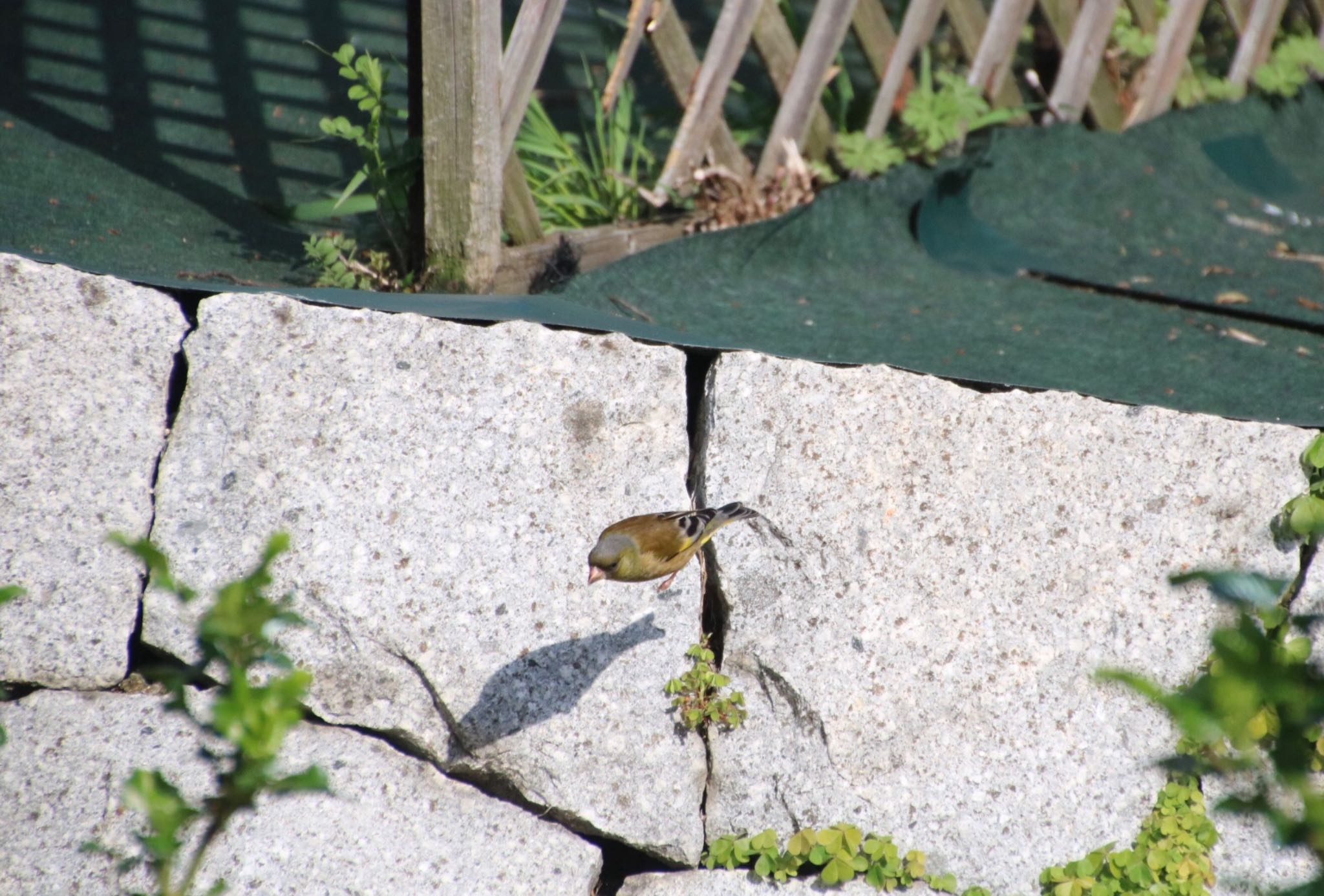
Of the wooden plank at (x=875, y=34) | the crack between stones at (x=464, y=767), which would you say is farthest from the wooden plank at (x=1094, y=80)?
the crack between stones at (x=464, y=767)

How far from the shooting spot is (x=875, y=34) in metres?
3.51

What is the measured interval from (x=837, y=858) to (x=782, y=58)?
7.44ft

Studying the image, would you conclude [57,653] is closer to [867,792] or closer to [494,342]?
[494,342]

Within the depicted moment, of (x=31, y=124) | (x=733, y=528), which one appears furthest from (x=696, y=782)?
(x=31, y=124)

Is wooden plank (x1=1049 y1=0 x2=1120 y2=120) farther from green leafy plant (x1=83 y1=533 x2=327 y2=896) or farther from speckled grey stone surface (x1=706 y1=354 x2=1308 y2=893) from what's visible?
green leafy plant (x1=83 y1=533 x2=327 y2=896)

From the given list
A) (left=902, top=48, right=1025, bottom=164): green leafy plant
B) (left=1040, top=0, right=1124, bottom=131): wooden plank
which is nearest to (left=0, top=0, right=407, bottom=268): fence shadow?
(left=902, top=48, right=1025, bottom=164): green leafy plant

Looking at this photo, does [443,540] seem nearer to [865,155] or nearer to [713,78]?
[713,78]

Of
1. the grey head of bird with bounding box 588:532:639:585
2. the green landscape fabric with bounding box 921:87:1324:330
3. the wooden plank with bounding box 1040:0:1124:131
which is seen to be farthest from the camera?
the wooden plank with bounding box 1040:0:1124:131

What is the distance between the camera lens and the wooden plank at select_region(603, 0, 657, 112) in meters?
2.99

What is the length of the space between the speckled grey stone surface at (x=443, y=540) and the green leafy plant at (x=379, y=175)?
45 cm

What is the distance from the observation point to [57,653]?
7.36ft

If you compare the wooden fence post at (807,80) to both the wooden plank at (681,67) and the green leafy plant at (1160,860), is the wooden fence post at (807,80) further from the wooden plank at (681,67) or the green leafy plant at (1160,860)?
the green leafy plant at (1160,860)

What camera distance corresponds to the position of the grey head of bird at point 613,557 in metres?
2.04

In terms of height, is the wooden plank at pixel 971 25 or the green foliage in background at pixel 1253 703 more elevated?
the wooden plank at pixel 971 25
